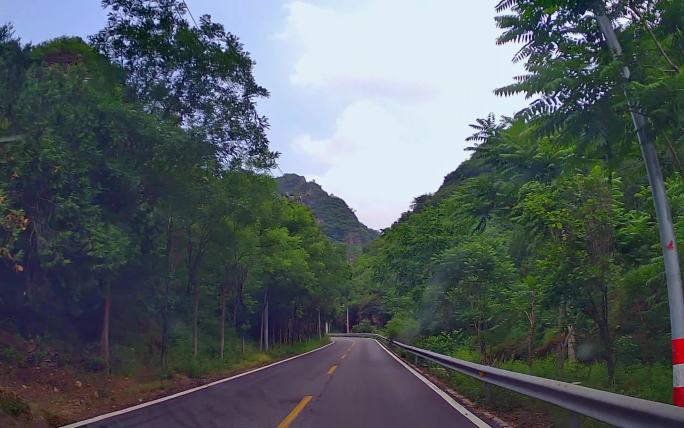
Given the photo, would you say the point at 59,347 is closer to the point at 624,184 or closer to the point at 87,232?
the point at 87,232

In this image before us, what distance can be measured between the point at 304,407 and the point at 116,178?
7.61 meters

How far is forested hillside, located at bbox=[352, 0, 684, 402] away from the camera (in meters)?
6.87

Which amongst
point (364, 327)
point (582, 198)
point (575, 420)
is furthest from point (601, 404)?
point (364, 327)

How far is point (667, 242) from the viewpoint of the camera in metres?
7.21

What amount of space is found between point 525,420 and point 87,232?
9.93 m

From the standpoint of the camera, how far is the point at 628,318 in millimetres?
12273

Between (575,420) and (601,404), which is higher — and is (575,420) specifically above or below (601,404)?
below

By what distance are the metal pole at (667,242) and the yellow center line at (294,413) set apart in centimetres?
528

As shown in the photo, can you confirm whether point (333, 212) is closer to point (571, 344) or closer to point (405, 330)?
point (405, 330)

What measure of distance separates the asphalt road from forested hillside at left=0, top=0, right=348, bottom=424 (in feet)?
7.93

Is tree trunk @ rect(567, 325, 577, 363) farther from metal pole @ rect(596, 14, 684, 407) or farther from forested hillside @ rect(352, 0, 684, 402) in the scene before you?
metal pole @ rect(596, 14, 684, 407)

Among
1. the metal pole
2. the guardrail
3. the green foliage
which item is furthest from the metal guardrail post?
the green foliage

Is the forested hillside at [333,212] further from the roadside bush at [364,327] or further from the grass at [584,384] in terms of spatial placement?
the grass at [584,384]

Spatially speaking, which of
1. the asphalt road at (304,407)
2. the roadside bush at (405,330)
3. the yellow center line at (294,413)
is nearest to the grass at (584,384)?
Answer: the asphalt road at (304,407)
